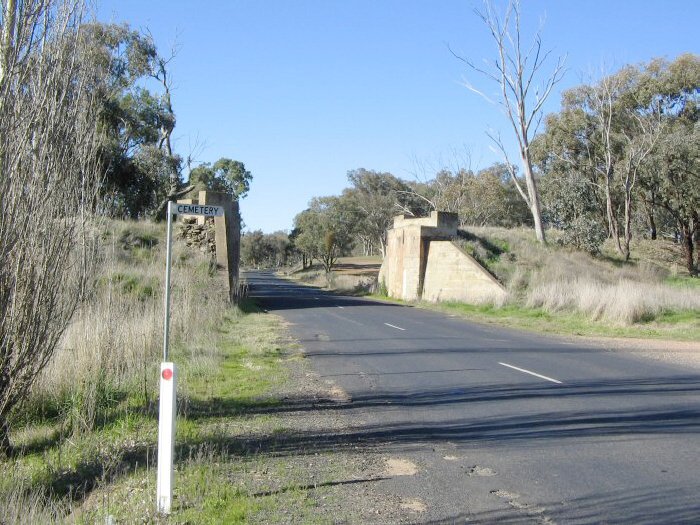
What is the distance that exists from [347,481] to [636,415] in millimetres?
4509

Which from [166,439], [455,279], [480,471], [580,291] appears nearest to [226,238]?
[455,279]

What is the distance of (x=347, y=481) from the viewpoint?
626 centimetres

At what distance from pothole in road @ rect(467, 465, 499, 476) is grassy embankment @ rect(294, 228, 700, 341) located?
1445cm

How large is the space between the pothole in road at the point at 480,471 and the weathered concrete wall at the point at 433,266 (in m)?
24.9

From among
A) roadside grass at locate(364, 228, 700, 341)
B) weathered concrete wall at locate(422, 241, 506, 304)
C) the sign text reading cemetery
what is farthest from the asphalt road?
weathered concrete wall at locate(422, 241, 506, 304)

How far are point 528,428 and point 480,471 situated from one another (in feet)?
6.12

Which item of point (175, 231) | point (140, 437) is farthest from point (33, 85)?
point (175, 231)

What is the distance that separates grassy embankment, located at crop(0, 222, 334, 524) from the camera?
563cm

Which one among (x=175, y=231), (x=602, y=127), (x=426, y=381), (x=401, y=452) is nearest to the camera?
(x=401, y=452)

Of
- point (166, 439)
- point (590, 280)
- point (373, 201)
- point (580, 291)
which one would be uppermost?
point (373, 201)

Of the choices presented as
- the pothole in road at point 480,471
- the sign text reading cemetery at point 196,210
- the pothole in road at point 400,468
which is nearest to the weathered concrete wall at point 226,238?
the sign text reading cemetery at point 196,210

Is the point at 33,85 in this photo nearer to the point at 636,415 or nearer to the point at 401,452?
the point at 401,452

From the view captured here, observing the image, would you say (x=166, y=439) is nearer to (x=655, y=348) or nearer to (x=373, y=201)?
(x=655, y=348)

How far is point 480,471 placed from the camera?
6.58m
